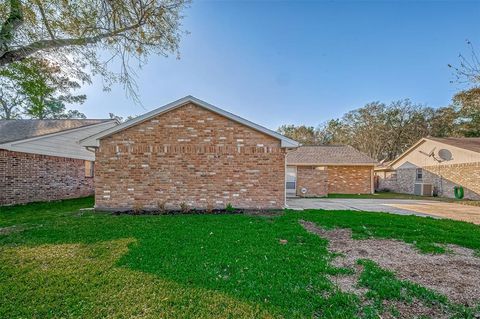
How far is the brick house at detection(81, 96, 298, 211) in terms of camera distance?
28.0ft

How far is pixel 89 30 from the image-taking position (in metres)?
7.21

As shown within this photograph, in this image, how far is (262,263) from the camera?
12.6ft

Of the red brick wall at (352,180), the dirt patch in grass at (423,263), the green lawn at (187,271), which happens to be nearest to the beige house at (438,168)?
the red brick wall at (352,180)

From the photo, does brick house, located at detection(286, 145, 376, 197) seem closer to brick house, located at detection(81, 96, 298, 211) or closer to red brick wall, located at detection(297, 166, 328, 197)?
red brick wall, located at detection(297, 166, 328, 197)

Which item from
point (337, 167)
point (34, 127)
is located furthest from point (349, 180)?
point (34, 127)

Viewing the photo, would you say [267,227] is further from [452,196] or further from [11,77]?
[452,196]

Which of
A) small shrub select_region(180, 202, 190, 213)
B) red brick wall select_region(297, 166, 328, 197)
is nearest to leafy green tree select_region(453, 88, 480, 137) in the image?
red brick wall select_region(297, 166, 328, 197)

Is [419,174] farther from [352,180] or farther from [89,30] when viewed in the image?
[89,30]

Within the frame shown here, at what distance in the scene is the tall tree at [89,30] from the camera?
19.4ft

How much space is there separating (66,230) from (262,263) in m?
5.14

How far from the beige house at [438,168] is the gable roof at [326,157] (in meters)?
5.15

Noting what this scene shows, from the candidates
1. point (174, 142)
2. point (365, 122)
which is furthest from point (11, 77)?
point (365, 122)

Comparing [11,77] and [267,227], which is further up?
[11,77]

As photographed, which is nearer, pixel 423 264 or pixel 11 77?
pixel 423 264
